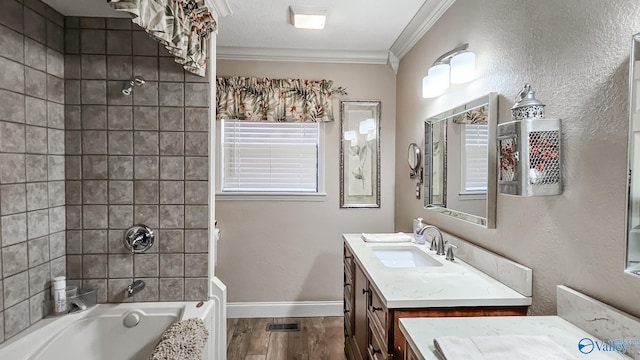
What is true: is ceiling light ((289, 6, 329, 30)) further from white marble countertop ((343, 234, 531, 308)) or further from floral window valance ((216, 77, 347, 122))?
white marble countertop ((343, 234, 531, 308))

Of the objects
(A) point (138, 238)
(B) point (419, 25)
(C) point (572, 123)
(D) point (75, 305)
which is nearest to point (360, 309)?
(A) point (138, 238)

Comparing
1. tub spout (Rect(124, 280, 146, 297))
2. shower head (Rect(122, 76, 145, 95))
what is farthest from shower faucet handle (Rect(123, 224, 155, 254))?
shower head (Rect(122, 76, 145, 95))

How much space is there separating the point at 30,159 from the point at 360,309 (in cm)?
187

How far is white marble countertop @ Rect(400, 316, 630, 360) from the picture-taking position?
3.29 feet

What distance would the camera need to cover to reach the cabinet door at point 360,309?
1892 mm

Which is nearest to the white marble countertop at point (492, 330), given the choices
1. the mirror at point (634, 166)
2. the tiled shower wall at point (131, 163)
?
the mirror at point (634, 166)

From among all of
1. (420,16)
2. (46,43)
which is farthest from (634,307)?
(46,43)

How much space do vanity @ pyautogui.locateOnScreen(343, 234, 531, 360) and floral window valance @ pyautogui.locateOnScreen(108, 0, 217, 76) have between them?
1373mm

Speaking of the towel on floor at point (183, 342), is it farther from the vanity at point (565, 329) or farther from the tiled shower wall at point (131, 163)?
the vanity at point (565, 329)

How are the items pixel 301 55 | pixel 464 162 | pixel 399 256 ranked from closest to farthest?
pixel 464 162 < pixel 399 256 < pixel 301 55

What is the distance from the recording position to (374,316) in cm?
166

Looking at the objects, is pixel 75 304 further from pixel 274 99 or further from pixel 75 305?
pixel 274 99

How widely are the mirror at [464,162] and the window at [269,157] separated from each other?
117 cm

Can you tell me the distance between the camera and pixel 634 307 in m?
0.97
